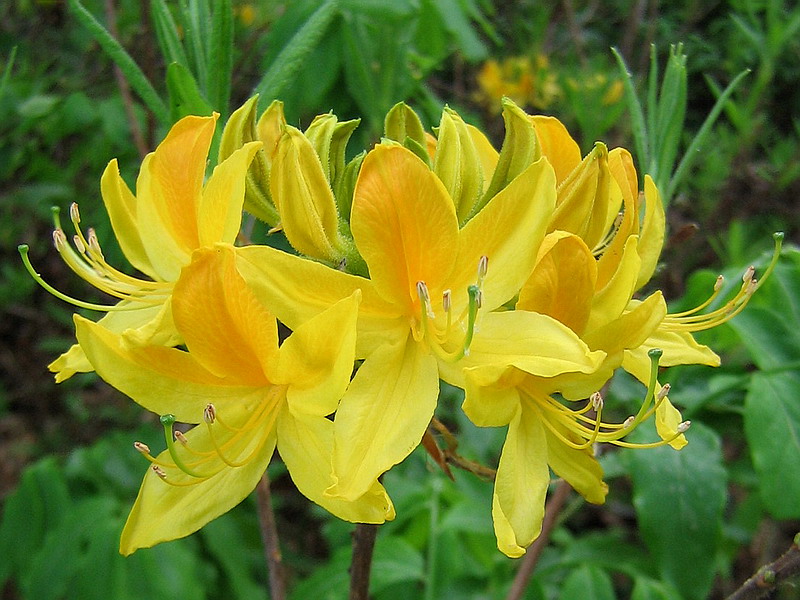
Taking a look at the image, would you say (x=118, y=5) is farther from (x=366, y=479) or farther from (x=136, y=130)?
(x=366, y=479)

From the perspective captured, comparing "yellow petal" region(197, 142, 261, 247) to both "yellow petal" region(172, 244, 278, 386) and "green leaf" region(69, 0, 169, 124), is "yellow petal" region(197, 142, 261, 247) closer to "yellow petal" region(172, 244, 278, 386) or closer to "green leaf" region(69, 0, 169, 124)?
"yellow petal" region(172, 244, 278, 386)

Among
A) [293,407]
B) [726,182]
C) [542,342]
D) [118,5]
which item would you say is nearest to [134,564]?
[293,407]

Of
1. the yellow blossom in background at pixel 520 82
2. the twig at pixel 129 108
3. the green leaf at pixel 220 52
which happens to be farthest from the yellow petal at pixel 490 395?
the yellow blossom in background at pixel 520 82

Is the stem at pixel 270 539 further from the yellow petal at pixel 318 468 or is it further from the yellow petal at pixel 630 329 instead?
the yellow petal at pixel 630 329

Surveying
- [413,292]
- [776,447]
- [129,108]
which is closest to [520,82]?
[129,108]

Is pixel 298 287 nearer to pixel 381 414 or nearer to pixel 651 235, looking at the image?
A: pixel 381 414

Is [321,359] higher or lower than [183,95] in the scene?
lower
